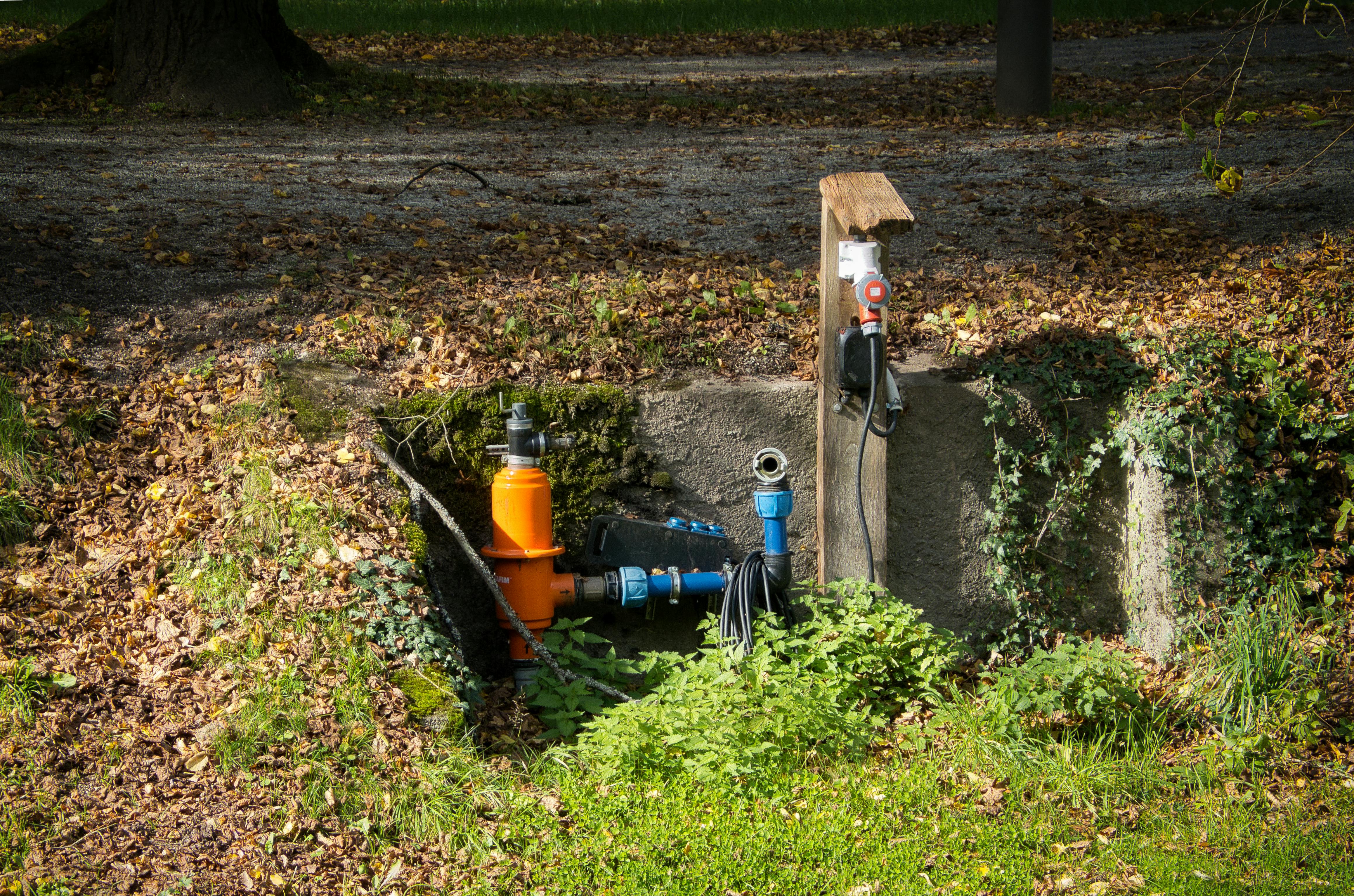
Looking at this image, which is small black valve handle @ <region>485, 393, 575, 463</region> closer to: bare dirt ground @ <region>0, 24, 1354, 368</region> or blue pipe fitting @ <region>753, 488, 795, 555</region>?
blue pipe fitting @ <region>753, 488, 795, 555</region>

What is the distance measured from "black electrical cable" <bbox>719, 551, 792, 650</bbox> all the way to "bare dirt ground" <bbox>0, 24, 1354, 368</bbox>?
2080mm

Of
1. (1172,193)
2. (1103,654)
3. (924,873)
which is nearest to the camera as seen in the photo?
(924,873)

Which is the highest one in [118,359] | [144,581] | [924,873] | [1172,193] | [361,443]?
[1172,193]

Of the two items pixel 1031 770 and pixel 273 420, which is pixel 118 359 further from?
pixel 1031 770

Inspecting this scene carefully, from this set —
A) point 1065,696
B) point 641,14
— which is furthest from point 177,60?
→ point 1065,696

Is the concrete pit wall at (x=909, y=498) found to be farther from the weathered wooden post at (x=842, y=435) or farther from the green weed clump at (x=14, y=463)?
the green weed clump at (x=14, y=463)

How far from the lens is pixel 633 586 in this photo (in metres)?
4.34

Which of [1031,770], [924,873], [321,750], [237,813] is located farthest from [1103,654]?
[237,813]

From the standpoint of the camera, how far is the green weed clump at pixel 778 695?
137 inches

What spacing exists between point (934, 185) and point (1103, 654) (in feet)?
13.7

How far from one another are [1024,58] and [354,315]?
6367mm

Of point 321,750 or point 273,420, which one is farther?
point 273,420

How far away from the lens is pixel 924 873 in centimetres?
312

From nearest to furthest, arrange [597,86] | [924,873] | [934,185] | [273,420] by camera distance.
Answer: [924,873]
[273,420]
[934,185]
[597,86]
